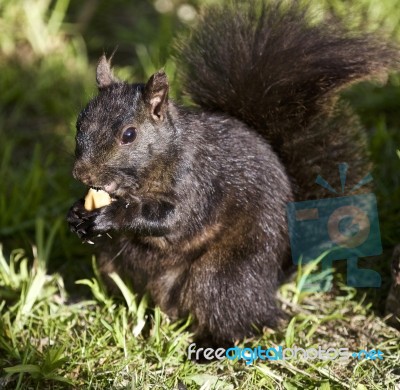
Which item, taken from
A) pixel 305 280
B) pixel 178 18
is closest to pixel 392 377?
pixel 305 280

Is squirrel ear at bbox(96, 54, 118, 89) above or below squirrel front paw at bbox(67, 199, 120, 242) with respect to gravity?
above

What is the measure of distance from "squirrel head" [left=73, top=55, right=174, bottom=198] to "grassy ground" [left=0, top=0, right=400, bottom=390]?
0.54 m

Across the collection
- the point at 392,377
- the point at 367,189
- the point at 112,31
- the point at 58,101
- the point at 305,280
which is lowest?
the point at 392,377

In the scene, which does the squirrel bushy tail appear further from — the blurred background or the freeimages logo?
the blurred background

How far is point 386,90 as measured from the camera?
165 inches

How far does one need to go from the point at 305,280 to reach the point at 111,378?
3.15 feet

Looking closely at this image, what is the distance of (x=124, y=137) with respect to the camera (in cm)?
254

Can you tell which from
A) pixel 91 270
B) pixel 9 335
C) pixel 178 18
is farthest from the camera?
pixel 178 18

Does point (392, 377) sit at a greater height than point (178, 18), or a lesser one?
lesser

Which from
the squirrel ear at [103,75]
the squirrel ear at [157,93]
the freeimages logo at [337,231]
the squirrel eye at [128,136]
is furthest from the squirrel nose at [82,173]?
the freeimages logo at [337,231]

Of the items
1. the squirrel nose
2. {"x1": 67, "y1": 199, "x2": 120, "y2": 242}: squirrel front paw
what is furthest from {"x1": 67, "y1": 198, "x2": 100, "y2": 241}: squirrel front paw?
the squirrel nose

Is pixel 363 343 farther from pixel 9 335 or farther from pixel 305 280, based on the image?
pixel 9 335

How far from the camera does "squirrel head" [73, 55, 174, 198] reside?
250 cm

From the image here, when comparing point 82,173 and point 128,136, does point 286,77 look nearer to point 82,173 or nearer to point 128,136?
point 128,136
